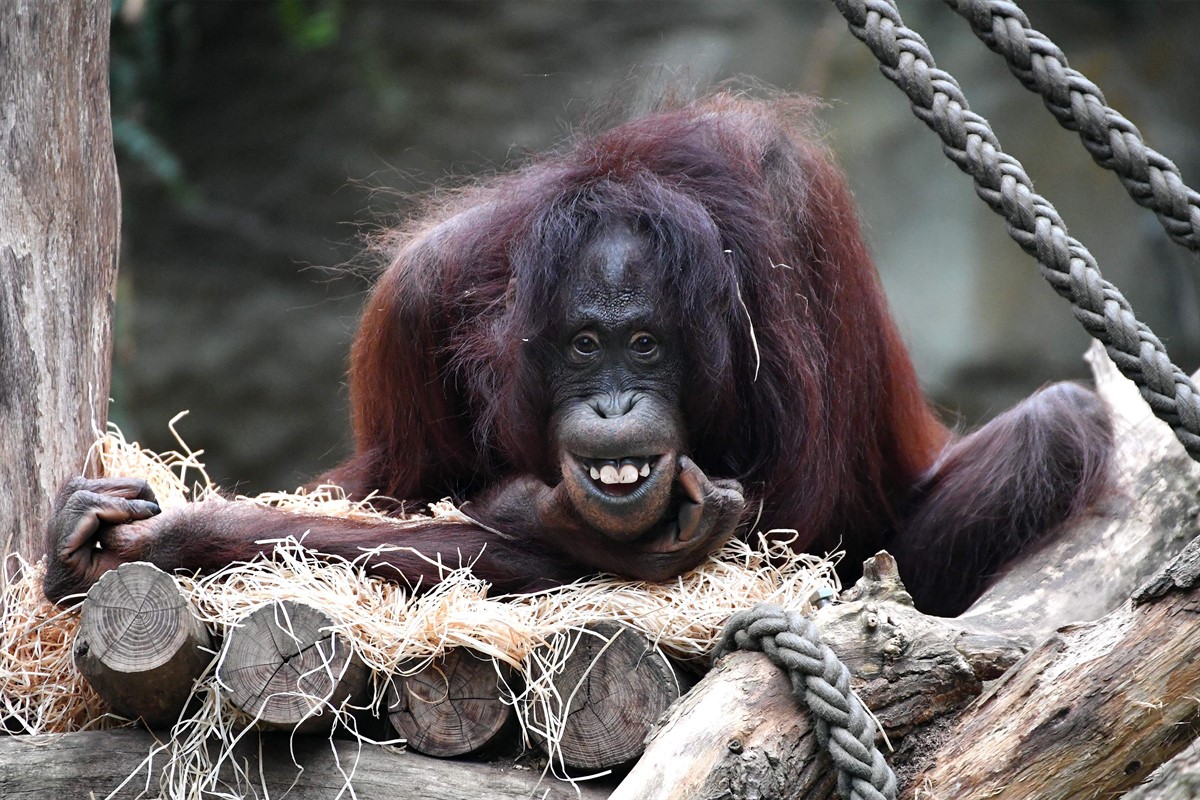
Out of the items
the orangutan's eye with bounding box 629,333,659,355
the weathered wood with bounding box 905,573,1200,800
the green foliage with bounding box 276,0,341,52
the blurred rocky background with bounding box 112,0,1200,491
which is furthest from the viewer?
the blurred rocky background with bounding box 112,0,1200,491

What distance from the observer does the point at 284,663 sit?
2371 millimetres

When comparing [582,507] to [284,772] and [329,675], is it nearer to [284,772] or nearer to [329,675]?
[329,675]

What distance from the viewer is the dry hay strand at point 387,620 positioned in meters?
2.40

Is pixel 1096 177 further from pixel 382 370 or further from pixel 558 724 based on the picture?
pixel 558 724

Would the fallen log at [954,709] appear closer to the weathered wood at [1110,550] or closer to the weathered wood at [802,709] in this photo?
the weathered wood at [802,709]

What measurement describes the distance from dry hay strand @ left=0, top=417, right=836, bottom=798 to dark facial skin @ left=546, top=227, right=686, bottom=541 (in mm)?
187

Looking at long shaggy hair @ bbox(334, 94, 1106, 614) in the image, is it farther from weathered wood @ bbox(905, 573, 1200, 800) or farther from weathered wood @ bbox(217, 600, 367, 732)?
weathered wood @ bbox(905, 573, 1200, 800)

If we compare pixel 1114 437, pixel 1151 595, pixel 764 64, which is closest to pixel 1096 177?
pixel 764 64

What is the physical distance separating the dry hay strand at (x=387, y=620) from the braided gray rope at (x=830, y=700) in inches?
10.5

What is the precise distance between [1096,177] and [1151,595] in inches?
218

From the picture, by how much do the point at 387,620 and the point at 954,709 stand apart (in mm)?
1096

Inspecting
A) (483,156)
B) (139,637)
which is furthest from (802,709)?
(483,156)

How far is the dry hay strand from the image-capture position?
7.88 ft

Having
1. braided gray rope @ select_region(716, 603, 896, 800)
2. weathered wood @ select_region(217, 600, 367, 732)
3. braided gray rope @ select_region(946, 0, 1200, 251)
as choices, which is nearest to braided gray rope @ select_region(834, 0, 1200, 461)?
braided gray rope @ select_region(946, 0, 1200, 251)
